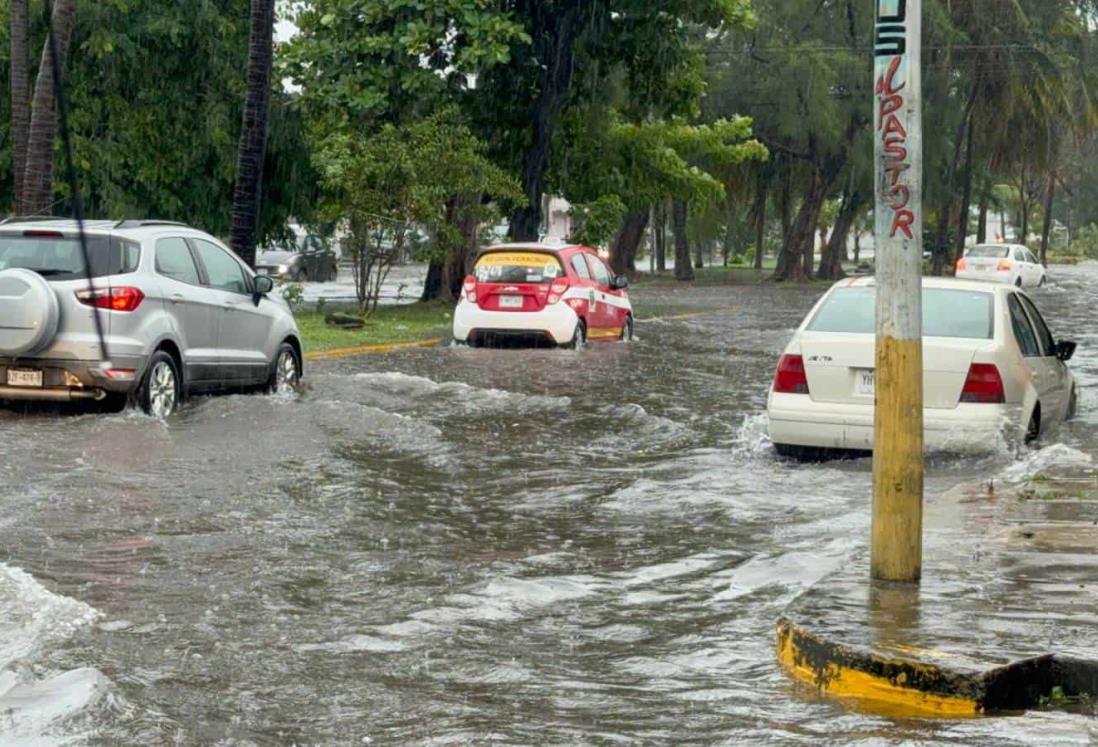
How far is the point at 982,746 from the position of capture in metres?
6.19

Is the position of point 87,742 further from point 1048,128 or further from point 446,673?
point 1048,128

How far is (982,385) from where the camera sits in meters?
13.4

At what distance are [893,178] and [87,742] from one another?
176 inches

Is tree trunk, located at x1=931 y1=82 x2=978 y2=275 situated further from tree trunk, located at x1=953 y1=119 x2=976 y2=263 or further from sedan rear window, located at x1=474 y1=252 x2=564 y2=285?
sedan rear window, located at x1=474 y1=252 x2=564 y2=285

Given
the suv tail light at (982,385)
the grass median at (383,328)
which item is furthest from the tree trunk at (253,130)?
the suv tail light at (982,385)

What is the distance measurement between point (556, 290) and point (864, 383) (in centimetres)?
1172

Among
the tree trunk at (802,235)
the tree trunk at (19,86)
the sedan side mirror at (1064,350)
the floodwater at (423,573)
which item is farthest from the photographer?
the tree trunk at (802,235)

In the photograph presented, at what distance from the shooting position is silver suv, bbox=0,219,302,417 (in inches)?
580

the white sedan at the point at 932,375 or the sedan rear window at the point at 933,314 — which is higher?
the sedan rear window at the point at 933,314

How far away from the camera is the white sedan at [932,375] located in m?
13.3

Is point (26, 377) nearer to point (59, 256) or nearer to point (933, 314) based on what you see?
point (59, 256)

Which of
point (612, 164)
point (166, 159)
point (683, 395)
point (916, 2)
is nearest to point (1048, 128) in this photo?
point (612, 164)

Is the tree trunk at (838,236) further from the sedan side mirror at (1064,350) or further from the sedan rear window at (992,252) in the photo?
the sedan side mirror at (1064,350)

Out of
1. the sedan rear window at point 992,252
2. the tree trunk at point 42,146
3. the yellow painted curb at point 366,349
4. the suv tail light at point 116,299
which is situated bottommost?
the yellow painted curb at point 366,349
